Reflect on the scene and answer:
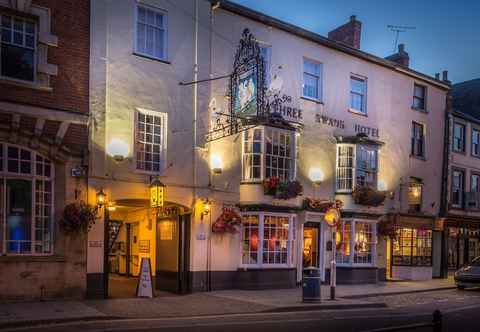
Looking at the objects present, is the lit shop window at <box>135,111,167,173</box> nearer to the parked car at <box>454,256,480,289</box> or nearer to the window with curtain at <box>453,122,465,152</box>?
the parked car at <box>454,256,480,289</box>

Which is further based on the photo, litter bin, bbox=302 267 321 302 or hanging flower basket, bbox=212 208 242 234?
hanging flower basket, bbox=212 208 242 234

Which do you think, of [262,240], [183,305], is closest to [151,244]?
[262,240]

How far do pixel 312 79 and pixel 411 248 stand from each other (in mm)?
9625

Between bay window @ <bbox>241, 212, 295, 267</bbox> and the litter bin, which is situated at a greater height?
bay window @ <bbox>241, 212, 295, 267</bbox>

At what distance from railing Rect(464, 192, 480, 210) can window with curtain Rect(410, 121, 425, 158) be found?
4.92m

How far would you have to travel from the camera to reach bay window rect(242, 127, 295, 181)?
17625 millimetres

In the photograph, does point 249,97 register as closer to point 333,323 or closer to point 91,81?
point 91,81

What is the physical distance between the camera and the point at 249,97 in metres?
15.8

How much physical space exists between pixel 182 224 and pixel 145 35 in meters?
6.12

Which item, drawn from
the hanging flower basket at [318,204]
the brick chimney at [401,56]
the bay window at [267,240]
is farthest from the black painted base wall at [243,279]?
the brick chimney at [401,56]

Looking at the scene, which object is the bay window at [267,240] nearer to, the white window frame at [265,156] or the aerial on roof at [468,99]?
the white window frame at [265,156]

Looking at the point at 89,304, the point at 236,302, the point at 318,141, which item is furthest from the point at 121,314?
the point at 318,141

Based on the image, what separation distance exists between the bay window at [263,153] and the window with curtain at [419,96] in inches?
362

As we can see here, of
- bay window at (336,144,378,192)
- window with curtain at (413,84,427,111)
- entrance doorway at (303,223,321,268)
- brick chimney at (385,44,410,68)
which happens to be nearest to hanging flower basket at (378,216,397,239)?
bay window at (336,144,378,192)
